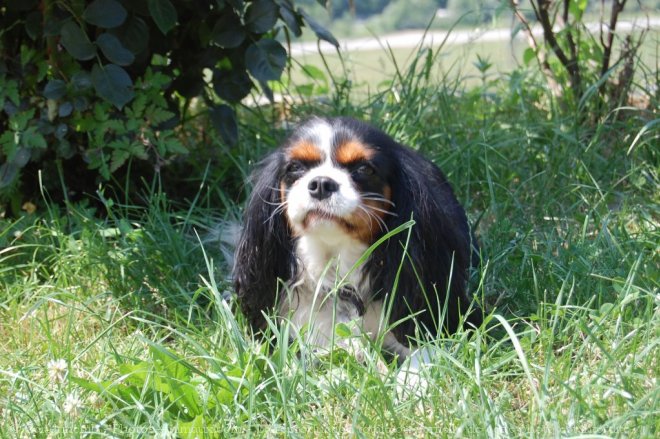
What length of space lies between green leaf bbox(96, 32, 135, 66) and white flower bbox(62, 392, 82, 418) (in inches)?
52.4

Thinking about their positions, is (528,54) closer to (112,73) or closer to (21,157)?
(112,73)

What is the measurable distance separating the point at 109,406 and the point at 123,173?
1.54 metres

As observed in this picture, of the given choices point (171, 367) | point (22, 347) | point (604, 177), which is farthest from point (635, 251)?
point (22, 347)

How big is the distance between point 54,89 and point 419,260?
4.51ft

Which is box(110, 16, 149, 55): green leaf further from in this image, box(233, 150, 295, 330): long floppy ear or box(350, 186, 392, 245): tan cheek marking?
box(350, 186, 392, 245): tan cheek marking

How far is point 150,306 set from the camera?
2.97m

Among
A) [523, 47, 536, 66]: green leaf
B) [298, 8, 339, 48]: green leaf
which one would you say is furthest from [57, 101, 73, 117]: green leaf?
[523, 47, 536, 66]: green leaf

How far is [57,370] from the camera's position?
233cm

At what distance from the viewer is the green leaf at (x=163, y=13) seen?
125 inches

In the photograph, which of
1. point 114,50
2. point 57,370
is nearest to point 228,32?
point 114,50

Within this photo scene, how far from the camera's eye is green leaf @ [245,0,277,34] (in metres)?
3.38

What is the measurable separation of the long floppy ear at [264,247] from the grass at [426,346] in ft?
0.28

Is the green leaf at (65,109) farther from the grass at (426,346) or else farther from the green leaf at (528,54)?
the green leaf at (528,54)

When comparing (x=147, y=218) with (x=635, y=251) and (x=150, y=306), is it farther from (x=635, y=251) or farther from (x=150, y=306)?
(x=635, y=251)
